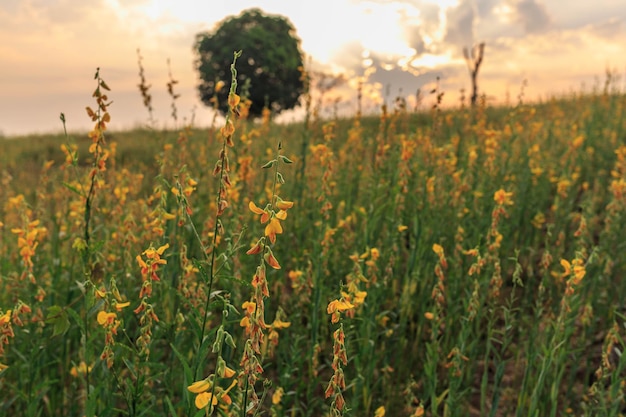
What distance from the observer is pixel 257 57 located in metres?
20.9

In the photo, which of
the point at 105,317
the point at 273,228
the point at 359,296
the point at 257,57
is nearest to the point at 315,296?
the point at 359,296

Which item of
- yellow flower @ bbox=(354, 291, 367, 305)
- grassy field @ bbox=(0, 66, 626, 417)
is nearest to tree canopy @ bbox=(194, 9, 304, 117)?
grassy field @ bbox=(0, 66, 626, 417)

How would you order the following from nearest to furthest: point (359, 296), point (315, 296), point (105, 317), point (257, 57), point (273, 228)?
point (273, 228) < point (105, 317) < point (359, 296) < point (315, 296) < point (257, 57)

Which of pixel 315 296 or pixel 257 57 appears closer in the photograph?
pixel 315 296

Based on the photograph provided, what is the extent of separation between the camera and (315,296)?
2.87m

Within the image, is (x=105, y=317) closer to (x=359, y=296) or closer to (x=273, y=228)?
(x=273, y=228)

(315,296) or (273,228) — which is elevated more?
(273,228)

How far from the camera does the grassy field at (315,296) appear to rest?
190 cm

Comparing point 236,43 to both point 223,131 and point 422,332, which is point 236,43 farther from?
point 223,131

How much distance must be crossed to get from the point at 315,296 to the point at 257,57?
62.7 ft

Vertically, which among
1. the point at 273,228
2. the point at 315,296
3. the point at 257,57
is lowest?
the point at 315,296

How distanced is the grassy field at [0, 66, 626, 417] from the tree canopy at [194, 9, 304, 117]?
15.7 meters

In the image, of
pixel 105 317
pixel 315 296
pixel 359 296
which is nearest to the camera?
pixel 105 317

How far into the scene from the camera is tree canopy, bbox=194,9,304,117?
2056 centimetres
